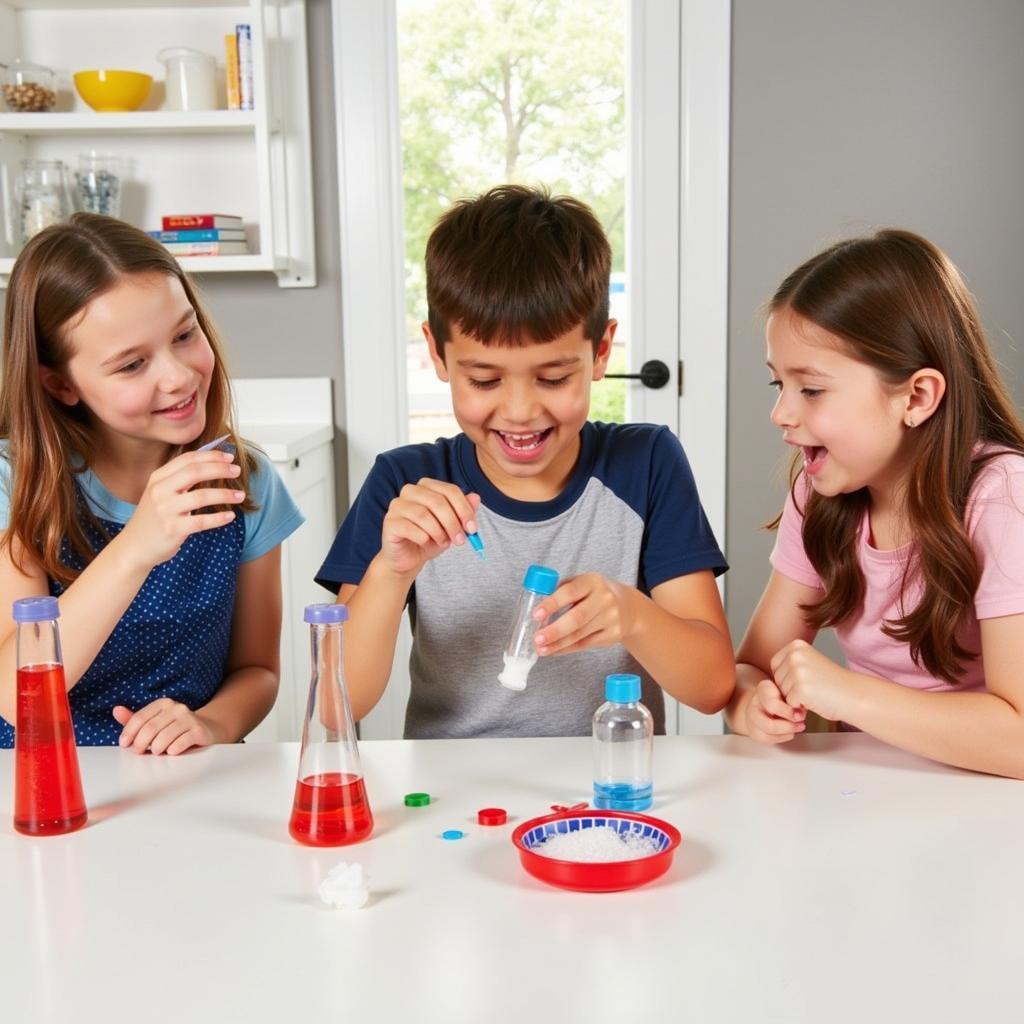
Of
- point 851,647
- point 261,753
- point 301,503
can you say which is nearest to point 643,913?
point 261,753

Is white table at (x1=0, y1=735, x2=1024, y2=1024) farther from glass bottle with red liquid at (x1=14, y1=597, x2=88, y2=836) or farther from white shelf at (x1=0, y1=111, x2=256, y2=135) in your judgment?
white shelf at (x1=0, y1=111, x2=256, y2=135)

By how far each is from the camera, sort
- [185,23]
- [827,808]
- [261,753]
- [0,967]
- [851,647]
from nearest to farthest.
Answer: [0,967], [827,808], [261,753], [851,647], [185,23]

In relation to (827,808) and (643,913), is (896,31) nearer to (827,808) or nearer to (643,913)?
(827,808)

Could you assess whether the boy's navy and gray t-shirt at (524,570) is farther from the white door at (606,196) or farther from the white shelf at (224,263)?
the white door at (606,196)

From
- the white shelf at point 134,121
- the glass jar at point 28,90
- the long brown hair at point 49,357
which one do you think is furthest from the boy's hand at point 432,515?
the glass jar at point 28,90

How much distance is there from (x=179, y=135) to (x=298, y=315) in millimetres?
514

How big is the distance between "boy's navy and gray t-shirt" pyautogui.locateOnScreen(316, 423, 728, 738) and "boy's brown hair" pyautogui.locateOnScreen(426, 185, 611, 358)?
211 mm

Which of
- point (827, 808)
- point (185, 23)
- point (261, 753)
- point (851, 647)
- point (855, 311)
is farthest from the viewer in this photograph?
point (185, 23)

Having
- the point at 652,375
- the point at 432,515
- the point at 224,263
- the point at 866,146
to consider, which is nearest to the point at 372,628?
the point at 432,515

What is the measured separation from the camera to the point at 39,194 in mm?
2785

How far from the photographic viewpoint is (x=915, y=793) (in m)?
1.04

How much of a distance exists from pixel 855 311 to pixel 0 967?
40.0 inches

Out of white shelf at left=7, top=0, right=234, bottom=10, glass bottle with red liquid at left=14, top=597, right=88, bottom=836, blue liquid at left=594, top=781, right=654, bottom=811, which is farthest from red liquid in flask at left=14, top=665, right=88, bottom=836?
white shelf at left=7, top=0, right=234, bottom=10

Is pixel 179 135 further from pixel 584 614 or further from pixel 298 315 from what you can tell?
pixel 584 614
